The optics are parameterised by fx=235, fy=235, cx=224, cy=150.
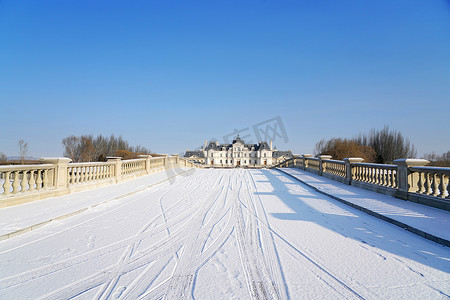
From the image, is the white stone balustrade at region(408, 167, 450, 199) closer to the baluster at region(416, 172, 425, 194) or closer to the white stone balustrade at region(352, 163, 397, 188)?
the baluster at region(416, 172, 425, 194)

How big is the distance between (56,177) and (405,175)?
1242 centimetres

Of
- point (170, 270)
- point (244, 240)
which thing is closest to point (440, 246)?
point (244, 240)

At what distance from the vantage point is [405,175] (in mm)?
7891

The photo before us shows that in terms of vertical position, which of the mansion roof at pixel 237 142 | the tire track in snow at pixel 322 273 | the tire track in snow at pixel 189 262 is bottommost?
the tire track in snow at pixel 322 273

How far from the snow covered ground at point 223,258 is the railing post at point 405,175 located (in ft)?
9.92

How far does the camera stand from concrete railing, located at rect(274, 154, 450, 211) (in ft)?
21.9

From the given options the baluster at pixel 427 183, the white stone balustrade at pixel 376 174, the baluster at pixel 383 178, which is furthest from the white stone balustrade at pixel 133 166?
the baluster at pixel 427 183

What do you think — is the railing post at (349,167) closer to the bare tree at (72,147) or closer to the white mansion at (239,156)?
the bare tree at (72,147)

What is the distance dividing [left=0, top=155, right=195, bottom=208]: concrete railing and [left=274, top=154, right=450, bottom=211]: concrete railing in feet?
39.7

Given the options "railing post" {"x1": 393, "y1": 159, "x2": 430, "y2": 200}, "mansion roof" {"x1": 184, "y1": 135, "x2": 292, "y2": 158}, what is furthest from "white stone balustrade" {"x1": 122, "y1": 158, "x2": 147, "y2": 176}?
"mansion roof" {"x1": 184, "y1": 135, "x2": 292, "y2": 158}

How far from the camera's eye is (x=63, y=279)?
3119 millimetres

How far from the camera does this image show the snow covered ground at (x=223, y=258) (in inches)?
112

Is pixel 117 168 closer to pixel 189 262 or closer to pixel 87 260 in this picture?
Result: pixel 87 260

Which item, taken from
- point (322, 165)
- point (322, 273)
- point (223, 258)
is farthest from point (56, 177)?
point (322, 165)
